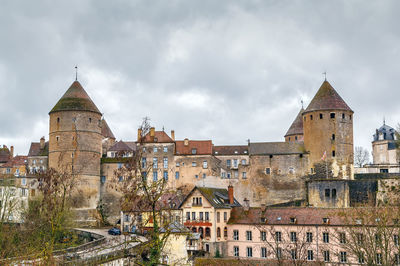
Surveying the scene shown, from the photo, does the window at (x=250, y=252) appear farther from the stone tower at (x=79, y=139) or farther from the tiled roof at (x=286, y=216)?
the stone tower at (x=79, y=139)

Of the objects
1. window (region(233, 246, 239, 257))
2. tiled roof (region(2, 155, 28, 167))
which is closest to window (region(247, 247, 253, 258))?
window (region(233, 246, 239, 257))

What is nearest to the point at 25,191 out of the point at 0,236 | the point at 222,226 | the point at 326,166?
the point at 222,226

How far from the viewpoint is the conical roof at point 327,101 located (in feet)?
147

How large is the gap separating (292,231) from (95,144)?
72.0ft

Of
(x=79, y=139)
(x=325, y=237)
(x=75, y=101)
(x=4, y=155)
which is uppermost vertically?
(x=75, y=101)

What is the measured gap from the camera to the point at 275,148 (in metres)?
46.7

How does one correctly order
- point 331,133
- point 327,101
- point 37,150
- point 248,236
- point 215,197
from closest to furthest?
point 248,236 → point 215,197 → point 331,133 → point 327,101 → point 37,150

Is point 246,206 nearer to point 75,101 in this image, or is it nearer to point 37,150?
point 75,101

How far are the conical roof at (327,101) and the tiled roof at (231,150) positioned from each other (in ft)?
24.9

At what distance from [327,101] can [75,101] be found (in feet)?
78.2

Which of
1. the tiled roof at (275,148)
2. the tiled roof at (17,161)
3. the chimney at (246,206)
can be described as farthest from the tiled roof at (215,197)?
the tiled roof at (17,161)

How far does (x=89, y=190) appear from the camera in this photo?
46844mm

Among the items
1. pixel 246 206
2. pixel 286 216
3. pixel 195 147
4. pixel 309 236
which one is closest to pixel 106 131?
pixel 195 147

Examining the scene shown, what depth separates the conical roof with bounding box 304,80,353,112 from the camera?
4484 cm
